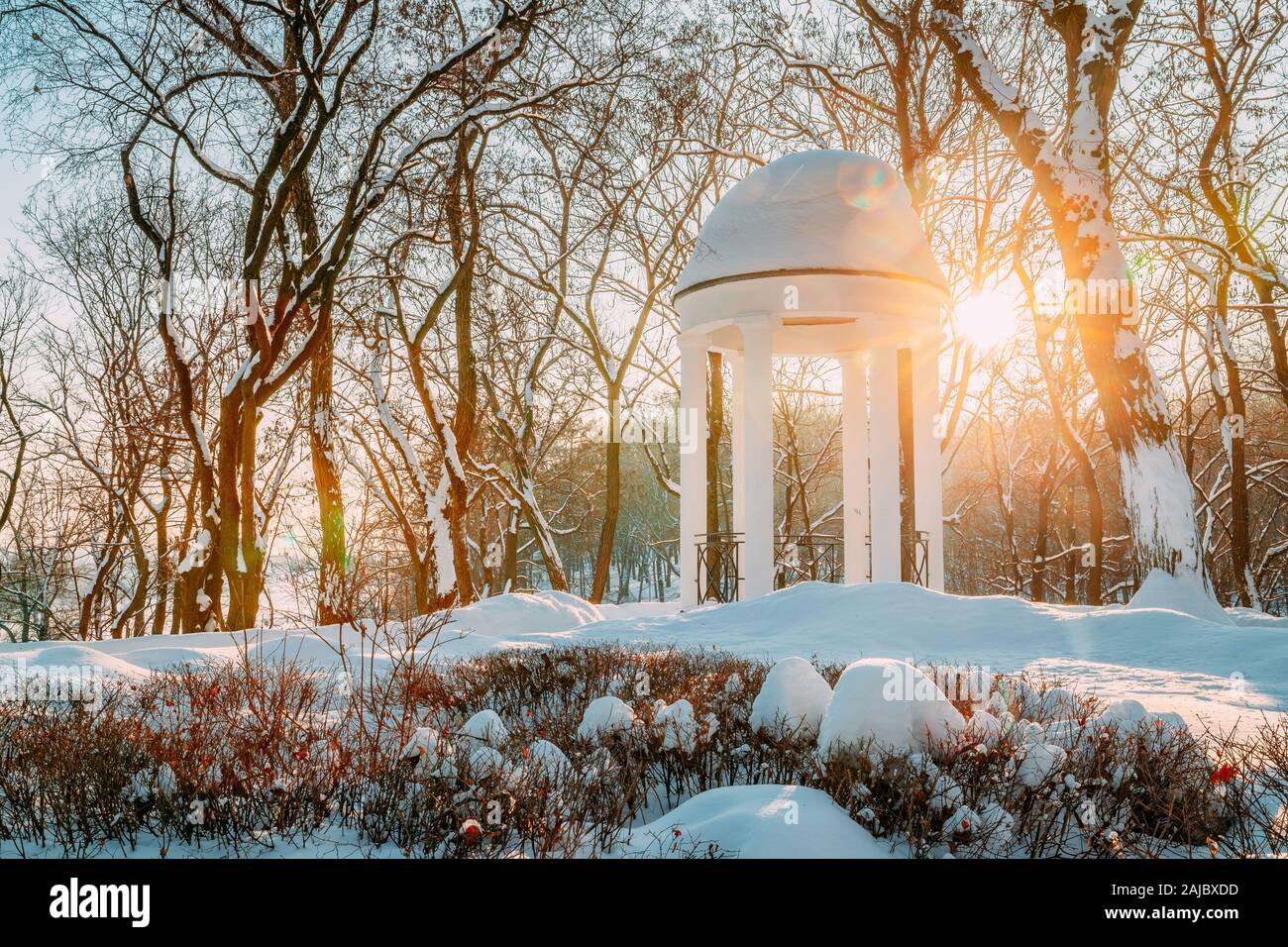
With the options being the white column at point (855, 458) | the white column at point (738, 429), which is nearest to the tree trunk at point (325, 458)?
the white column at point (738, 429)

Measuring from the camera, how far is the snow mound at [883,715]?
4.48 m

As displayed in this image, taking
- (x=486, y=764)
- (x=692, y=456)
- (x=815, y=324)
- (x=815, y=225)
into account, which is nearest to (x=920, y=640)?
(x=486, y=764)

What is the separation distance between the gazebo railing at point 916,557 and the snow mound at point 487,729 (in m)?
11.1

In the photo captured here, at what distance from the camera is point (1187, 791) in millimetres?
3840

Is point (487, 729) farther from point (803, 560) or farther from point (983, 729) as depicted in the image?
point (803, 560)

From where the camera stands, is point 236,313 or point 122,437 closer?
point 236,313

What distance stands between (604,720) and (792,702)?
1061 millimetres

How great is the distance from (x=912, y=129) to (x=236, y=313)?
51.5ft

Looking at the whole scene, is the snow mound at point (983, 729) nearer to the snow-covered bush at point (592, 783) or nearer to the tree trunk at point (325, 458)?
the snow-covered bush at point (592, 783)

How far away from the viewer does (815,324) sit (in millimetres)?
15719

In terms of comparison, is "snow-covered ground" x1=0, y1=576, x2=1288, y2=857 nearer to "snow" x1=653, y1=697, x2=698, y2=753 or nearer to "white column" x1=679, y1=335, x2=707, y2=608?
"snow" x1=653, y1=697, x2=698, y2=753

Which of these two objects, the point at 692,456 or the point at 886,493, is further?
the point at 692,456
